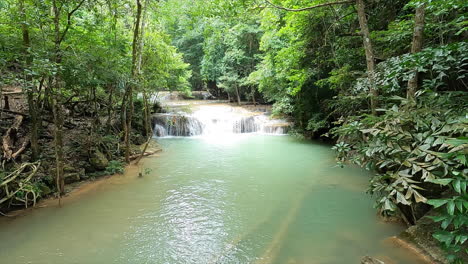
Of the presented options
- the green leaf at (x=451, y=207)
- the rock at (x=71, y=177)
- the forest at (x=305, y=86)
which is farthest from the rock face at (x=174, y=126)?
the green leaf at (x=451, y=207)

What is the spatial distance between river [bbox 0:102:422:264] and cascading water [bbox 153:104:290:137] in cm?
737

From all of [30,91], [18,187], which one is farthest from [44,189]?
[30,91]

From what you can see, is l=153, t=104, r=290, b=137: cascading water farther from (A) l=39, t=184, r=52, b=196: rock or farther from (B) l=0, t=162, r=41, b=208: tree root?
(B) l=0, t=162, r=41, b=208: tree root

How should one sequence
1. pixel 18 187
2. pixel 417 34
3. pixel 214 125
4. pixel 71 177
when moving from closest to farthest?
pixel 417 34 < pixel 18 187 < pixel 71 177 < pixel 214 125

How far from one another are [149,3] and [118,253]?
6464 mm

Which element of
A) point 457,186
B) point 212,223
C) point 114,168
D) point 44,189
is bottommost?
point 212,223

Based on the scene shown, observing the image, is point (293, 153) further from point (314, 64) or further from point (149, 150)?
point (149, 150)

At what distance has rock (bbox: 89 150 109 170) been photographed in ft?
23.1

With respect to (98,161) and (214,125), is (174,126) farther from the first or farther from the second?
(98,161)

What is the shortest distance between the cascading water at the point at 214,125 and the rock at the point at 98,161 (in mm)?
7137

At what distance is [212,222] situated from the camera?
4.44 m

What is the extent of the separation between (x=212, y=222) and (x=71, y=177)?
158 inches

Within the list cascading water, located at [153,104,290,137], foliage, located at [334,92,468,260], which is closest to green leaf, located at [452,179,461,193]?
foliage, located at [334,92,468,260]

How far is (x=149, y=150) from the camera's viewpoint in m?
9.89
